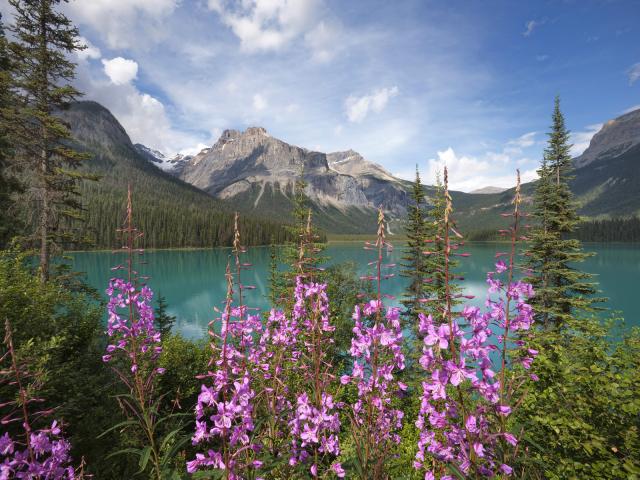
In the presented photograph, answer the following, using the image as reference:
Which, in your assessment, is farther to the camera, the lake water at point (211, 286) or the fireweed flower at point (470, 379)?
the lake water at point (211, 286)

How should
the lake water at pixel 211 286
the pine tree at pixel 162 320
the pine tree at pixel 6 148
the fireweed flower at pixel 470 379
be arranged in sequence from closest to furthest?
the fireweed flower at pixel 470 379 < the pine tree at pixel 6 148 < the pine tree at pixel 162 320 < the lake water at pixel 211 286

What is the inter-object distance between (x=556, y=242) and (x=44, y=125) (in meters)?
28.7

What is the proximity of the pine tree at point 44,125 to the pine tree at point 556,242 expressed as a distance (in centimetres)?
2586

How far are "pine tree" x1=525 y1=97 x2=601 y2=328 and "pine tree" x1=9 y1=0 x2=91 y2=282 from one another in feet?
84.9

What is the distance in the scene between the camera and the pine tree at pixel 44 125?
15453 mm

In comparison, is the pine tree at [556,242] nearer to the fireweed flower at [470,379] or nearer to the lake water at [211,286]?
the lake water at [211,286]

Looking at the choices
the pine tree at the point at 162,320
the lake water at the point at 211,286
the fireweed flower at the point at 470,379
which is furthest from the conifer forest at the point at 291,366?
the lake water at the point at 211,286

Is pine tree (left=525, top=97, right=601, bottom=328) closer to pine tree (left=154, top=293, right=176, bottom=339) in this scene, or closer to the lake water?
the lake water

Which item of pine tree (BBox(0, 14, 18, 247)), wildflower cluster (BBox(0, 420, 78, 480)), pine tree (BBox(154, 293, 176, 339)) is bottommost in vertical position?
pine tree (BBox(154, 293, 176, 339))

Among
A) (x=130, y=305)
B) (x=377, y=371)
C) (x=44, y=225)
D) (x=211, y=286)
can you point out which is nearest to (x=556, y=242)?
(x=377, y=371)

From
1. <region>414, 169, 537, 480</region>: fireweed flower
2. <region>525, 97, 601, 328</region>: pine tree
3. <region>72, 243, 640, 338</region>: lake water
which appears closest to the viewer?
<region>414, 169, 537, 480</region>: fireweed flower

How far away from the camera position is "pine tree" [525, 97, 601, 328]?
720 inches

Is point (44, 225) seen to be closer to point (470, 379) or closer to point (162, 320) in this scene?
point (162, 320)

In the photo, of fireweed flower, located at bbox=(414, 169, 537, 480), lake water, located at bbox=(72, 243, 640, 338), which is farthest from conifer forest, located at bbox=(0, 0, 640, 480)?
lake water, located at bbox=(72, 243, 640, 338)
